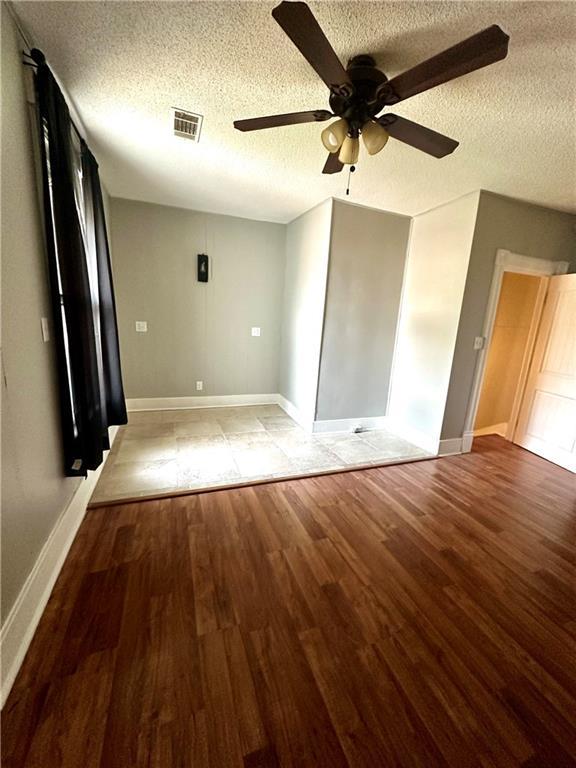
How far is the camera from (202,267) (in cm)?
397

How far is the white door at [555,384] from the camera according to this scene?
126 inches

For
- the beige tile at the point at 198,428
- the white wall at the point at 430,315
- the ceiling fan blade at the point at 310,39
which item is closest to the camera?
the ceiling fan blade at the point at 310,39

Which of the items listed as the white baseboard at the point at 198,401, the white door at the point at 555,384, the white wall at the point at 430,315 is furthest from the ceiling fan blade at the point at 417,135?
the white baseboard at the point at 198,401

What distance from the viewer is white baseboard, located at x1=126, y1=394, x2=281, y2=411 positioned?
4087 mm

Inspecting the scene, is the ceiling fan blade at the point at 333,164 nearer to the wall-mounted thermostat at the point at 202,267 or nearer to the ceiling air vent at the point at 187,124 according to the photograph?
the ceiling air vent at the point at 187,124

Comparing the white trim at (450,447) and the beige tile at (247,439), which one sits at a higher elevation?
Result: the white trim at (450,447)

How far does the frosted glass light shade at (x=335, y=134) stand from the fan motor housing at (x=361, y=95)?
5cm

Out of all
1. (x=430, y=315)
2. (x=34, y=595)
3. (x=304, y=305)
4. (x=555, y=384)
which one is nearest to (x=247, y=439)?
(x=304, y=305)

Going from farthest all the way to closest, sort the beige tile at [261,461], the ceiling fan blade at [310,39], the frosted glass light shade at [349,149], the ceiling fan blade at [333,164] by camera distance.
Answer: the beige tile at [261,461], the ceiling fan blade at [333,164], the frosted glass light shade at [349,149], the ceiling fan blade at [310,39]

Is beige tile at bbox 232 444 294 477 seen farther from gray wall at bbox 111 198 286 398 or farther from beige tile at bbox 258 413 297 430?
gray wall at bbox 111 198 286 398

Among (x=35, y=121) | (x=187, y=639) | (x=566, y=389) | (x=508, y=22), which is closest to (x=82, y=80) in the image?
(x=35, y=121)

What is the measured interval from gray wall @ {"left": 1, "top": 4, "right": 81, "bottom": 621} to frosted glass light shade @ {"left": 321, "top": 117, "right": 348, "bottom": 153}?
1.37 m

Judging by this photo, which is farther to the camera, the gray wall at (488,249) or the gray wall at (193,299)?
the gray wall at (193,299)

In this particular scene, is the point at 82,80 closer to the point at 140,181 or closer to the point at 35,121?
the point at 35,121
